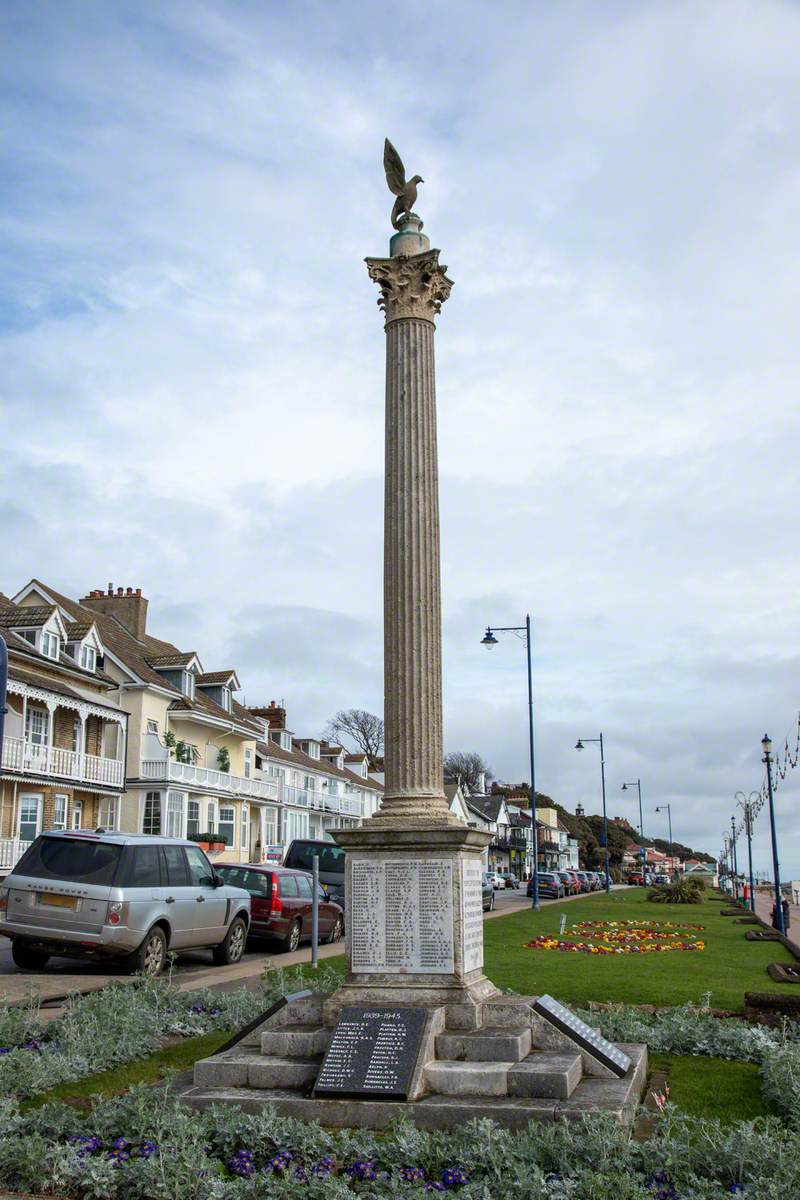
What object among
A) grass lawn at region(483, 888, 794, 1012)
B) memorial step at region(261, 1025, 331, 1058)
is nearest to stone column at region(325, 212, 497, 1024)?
memorial step at region(261, 1025, 331, 1058)

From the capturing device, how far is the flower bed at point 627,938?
19.7 metres

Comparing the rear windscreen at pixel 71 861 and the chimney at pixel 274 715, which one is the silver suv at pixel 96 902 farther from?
the chimney at pixel 274 715

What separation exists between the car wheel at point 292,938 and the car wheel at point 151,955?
480 cm

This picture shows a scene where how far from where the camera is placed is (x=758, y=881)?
309 feet

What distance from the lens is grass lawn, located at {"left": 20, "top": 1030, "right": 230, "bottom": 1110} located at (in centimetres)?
775

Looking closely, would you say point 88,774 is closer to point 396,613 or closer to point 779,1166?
point 396,613

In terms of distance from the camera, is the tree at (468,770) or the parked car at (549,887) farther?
the tree at (468,770)

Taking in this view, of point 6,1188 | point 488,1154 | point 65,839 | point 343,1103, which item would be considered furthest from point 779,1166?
point 65,839

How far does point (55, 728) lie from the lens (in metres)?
35.1

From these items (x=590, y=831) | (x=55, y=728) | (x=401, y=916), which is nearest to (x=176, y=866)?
(x=401, y=916)

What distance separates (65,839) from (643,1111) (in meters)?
9.75

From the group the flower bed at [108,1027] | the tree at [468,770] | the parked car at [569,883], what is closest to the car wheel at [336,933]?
the flower bed at [108,1027]

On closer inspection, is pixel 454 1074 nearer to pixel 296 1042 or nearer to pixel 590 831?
pixel 296 1042

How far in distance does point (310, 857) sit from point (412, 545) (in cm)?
1646
